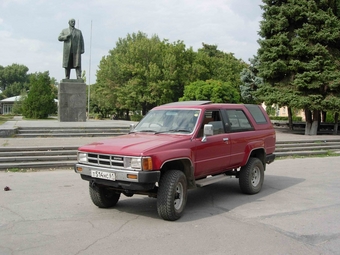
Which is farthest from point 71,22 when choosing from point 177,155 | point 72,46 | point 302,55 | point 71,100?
point 177,155

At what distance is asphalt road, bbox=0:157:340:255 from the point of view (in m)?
4.75

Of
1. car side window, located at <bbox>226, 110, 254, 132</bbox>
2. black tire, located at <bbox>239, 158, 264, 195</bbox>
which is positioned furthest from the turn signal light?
black tire, located at <bbox>239, 158, 264, 195</bbox>

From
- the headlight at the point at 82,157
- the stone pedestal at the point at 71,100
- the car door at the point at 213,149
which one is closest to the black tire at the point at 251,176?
the car door at the point at 213,149

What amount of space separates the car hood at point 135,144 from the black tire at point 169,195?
53cm

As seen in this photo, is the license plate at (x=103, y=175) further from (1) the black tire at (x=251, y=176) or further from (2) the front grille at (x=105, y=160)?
(1) the black tire at (x=251, y=176)

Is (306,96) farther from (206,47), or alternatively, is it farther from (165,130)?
(206,47)

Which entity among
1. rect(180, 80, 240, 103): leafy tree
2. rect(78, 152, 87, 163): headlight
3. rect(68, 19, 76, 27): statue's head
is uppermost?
rect(68, 19, 76, 27): statue's head

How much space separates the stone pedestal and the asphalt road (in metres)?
14.3

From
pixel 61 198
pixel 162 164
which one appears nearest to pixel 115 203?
pixel 61 198

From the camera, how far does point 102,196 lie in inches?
257

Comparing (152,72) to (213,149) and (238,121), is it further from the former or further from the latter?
(213,149)

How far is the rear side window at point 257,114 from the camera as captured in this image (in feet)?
27.9

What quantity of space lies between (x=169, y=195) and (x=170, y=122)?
1.72 meters

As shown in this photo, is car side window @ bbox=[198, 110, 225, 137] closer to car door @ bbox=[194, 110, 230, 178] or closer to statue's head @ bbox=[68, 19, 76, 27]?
car door @ bbox=[194, 110, 230, 178]
